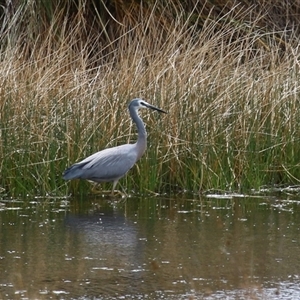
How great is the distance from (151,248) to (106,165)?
1.86 meters

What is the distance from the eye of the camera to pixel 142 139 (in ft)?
29.4

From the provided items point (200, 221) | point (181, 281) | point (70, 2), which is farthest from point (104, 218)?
point (70, 2)

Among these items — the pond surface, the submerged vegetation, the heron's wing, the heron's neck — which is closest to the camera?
the pond surface

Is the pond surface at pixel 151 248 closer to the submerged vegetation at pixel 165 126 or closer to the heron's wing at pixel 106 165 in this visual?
the heron's wing at pixel 106 165

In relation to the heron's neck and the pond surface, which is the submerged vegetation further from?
the pond surface

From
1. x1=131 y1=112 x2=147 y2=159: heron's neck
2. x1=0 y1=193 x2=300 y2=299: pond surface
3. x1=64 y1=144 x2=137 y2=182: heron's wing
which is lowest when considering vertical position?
x1=0 y1=193 x2=300 y2=299: pond surface

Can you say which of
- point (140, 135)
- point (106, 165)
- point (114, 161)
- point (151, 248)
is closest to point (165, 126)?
point (140, 135)

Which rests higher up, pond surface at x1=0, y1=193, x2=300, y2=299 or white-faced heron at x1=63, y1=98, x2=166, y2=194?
white-faced heron at x1=63, y1=98, x2=166, y2=194

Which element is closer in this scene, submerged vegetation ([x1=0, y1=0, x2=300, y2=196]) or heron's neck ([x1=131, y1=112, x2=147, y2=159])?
heron's neck ([x1=131, y1=112, x2=147, y2=159])

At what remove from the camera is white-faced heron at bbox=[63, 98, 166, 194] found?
28.3ft

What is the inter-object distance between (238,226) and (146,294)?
2214 millimetres

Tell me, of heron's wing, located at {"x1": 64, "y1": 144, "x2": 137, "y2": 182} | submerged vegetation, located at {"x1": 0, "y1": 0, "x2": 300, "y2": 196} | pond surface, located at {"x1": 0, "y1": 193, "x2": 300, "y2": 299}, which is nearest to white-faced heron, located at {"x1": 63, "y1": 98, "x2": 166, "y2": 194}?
heron's wing, located at {"x1": 64, "y1": 144, "x2": 137, "y2": 182}

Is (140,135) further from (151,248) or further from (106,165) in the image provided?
(151,248)

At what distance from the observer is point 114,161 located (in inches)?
346
